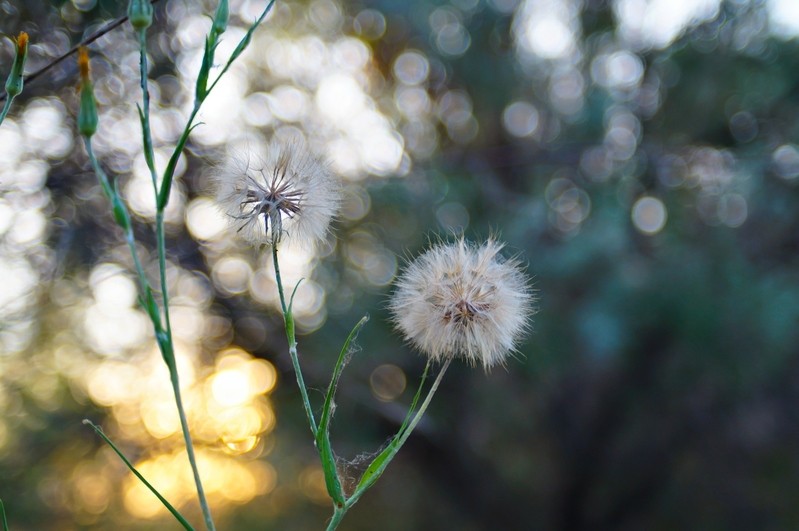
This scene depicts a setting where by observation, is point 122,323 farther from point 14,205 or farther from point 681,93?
point 681,93

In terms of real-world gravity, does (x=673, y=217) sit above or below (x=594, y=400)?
above

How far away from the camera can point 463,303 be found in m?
0.78

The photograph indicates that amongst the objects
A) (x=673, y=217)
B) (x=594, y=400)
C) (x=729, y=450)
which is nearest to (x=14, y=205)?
(x=673, y=217)

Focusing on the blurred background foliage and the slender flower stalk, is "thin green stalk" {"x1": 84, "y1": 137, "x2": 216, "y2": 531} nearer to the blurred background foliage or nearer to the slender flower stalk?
the slender flower stalk

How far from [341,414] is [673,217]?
200 centimetres

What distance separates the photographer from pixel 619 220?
384cm

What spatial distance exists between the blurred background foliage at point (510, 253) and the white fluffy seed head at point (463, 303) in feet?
6.87

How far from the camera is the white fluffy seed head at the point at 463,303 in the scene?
77cm

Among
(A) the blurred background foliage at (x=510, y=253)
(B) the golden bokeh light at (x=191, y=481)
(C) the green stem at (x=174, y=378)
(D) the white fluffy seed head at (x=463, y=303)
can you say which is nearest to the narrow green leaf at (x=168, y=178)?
(C) the green stem at (x=174, y=378)

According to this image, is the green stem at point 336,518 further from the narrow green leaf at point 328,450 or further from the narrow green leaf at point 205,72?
the narrow green leaf at point 205,72

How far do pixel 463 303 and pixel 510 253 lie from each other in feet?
7.45

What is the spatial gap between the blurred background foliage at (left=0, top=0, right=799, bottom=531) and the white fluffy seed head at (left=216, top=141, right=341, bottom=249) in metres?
2.02

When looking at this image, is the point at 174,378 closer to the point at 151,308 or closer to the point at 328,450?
the point at 151,308

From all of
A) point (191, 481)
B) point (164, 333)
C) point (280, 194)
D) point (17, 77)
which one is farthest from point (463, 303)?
point (191, 481)
